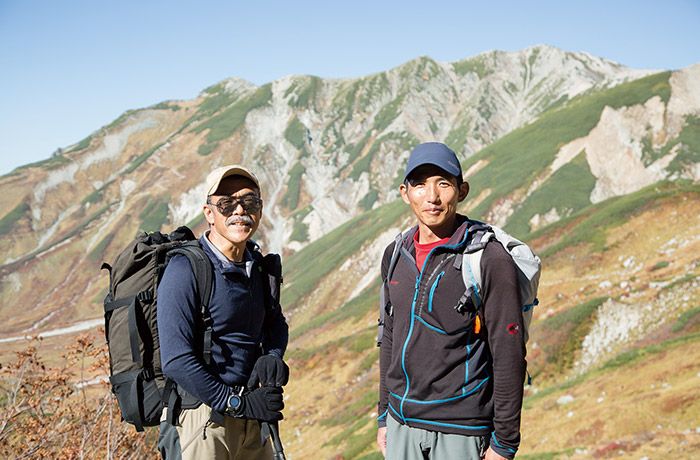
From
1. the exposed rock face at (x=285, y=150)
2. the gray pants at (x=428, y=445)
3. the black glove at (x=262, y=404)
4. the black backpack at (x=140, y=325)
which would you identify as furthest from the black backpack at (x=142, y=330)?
the exposed rock face at (x=285, y=150)

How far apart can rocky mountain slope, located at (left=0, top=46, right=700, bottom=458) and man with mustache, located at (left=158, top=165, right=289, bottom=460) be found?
25.5 ft

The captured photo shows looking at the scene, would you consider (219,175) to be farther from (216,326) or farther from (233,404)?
(233,404)

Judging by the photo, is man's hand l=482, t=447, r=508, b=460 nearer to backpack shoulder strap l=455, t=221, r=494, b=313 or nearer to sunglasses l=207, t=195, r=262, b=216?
backpack shoulder strap l=455, t=221, r=494, b=313

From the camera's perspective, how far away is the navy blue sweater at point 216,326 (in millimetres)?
3553

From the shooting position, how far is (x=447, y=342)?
11.8 feet

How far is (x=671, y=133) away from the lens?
1804 inches

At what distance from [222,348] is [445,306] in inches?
71.4

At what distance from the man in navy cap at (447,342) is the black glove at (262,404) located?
957mm

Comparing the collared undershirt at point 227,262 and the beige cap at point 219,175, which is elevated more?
the beige cap at point 219,175

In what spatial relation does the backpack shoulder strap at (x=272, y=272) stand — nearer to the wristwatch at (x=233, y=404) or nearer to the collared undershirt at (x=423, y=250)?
the wristwatch at (x=233, y=404)

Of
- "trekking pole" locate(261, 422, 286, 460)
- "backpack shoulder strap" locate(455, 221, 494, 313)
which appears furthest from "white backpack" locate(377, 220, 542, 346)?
"trekking pole" locate(261, 422, 286, 460)

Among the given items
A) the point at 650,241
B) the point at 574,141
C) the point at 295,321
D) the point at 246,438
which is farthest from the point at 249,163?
the point at 246,438

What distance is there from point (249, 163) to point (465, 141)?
48.0m

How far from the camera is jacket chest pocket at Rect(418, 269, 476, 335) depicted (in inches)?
139
